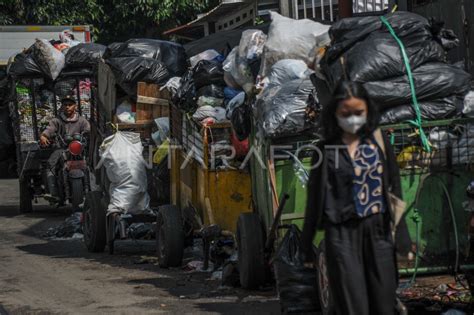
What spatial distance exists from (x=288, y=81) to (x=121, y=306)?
224 cm

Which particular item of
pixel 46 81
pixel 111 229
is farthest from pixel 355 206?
pixel 46 81

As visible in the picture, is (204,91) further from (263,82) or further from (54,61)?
(54,61)

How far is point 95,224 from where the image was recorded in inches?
484

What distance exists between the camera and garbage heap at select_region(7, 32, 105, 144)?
16562 millimetres

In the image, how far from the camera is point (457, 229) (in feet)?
24.7

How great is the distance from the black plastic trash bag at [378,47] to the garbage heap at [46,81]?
8964 mm

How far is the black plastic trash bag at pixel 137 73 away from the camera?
1226 centimetres

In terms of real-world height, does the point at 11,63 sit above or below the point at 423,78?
above

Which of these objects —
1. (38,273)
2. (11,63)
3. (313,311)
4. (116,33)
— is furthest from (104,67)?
(116,33)

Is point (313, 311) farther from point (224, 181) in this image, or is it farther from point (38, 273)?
point (38, 273)

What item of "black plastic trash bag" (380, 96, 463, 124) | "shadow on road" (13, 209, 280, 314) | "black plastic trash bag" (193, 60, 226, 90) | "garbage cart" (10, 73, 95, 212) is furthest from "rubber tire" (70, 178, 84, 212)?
"black plastic trash bag" (380, 96, 463, 124)

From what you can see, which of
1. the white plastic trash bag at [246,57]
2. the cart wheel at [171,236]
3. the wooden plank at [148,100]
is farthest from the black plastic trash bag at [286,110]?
the wooden plank at [148,100]

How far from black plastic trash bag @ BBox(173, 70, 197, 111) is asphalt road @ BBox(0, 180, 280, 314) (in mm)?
1621

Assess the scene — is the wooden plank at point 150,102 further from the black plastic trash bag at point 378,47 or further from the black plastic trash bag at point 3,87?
the black plastic trash bag at point 3,87
